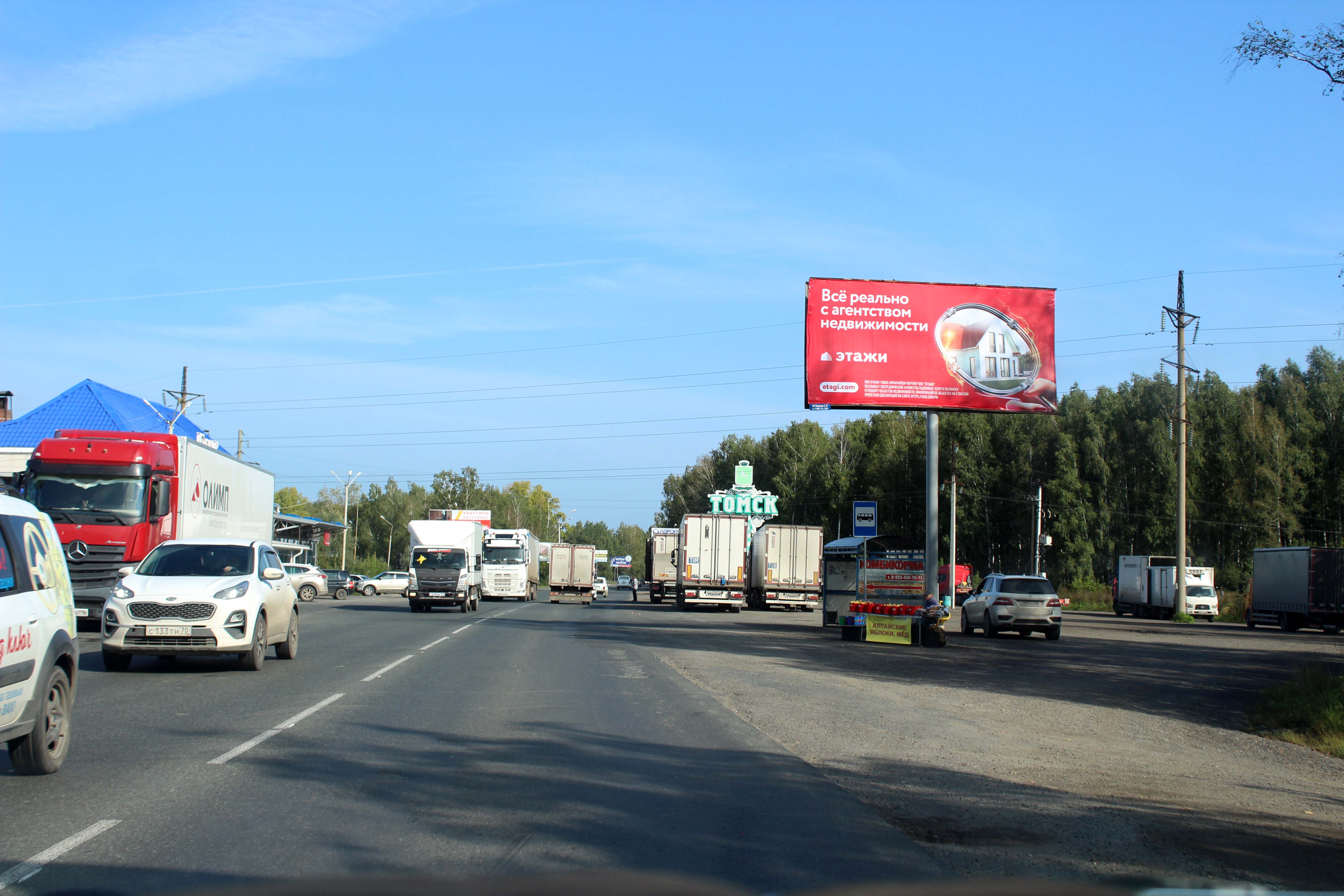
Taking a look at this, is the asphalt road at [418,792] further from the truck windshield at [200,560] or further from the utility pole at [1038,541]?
the utility pole at [1038,541]

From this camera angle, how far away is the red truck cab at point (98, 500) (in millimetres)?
21375

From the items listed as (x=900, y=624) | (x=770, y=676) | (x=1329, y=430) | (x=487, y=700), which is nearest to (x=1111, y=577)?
(x=1329, y=430)

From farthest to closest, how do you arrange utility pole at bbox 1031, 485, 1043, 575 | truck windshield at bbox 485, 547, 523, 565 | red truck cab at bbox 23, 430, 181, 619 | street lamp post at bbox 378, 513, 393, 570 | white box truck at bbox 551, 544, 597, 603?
street lamp post at bbox 378, 513, 393, 570 → utility pole at bbox 1031, 485, 1043, 575 → white box truck at bbox 551, 544, 597, 603 → truck windshield at bbox 485, 547, 523, 565 → red truck cab at bbox 23, 430, 181, 619

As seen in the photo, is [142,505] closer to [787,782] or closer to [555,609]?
[787,782]

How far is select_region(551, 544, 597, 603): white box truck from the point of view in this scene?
57688 millimetres

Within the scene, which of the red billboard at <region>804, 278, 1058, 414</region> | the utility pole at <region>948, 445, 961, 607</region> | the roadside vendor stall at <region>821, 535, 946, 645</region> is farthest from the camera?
the utility pole at <region>948, 445, 961, 607</region>

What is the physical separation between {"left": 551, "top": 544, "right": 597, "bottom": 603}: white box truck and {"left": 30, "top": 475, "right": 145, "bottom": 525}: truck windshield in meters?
35.9

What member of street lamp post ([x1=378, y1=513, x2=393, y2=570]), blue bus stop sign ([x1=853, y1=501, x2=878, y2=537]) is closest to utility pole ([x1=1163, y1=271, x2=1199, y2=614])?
blue bus stop sign ([x1=853, y1=501, x2=878, y2=537])

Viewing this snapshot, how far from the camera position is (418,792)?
7.36 metres

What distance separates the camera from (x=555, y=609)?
151 ft

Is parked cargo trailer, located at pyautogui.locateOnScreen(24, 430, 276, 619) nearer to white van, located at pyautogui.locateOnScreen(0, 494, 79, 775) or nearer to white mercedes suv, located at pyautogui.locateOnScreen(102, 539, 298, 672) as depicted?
white mercedes suv, located at pyautogui.locateOnScreen(102, 539, 298, 672)

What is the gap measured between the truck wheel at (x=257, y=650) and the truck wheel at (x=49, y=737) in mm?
6848

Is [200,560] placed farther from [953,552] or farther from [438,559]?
[953,552]

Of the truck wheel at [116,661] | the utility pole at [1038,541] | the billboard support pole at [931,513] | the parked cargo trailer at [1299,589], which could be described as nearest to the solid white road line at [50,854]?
the truck wheel at [116,661]
